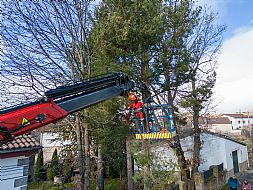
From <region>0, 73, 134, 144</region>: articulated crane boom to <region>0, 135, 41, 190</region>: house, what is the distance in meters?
2.95

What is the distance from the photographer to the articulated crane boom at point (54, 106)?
4055 mm

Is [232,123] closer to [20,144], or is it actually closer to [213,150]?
[213,150]

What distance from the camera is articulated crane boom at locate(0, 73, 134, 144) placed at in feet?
13.3

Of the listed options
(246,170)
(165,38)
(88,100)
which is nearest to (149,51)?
(165,38)

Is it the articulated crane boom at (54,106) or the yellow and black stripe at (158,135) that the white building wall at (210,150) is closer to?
the yellow and black stripe at (158,135)

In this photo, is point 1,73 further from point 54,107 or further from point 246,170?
point 246,170

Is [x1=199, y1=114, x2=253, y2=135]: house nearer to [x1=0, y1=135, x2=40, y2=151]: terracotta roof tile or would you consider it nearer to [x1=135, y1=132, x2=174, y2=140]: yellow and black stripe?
[x1=135, y1=132, x2=174, y2=140]: yellow and black stripe

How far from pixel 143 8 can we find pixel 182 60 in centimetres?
281

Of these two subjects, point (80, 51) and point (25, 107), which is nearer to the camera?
point (25, 107)

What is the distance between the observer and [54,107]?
464cm

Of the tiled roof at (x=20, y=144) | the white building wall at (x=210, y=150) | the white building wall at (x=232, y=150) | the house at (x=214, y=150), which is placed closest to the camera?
the tiled roof at (x=20, y=144)

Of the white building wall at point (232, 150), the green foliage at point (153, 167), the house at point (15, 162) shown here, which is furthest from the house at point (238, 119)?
the house at point (15, 162)

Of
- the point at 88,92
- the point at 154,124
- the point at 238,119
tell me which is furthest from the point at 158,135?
the point at 238,119

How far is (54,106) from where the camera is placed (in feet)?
15.2
